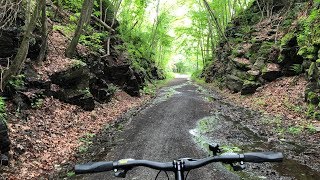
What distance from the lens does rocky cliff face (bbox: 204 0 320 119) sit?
13.0m

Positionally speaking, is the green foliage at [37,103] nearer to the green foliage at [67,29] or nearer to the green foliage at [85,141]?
the green foliage at [85,141]

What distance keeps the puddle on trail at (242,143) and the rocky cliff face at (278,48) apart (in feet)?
9.95

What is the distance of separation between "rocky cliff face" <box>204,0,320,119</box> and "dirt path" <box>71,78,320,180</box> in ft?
10.7

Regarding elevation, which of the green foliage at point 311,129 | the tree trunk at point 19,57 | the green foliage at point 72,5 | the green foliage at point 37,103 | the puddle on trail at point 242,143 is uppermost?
the green foliage at point 72,5

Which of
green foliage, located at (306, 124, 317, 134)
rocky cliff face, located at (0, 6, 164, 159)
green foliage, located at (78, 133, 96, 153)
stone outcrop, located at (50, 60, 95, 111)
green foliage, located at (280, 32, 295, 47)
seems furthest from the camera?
green foliage, located at (280, 32, 295, 47)

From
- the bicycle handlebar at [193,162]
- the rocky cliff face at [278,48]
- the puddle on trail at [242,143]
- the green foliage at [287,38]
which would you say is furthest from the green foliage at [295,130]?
the bicycle handlebar at [193,162]

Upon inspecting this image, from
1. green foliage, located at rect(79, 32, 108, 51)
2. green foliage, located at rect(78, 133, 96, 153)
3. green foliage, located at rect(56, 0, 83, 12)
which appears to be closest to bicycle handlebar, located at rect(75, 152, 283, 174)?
green foliage, located at rect(78, 133, 96, 153)

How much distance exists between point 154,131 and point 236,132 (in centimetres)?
287

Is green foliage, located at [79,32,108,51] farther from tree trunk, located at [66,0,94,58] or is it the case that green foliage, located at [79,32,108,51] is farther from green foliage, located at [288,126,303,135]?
green foliage, located at [288,126,303,135]

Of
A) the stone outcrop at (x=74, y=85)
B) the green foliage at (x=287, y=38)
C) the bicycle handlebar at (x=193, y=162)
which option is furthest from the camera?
the green foliage at (x=287, y=38)

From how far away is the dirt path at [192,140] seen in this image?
6.43m

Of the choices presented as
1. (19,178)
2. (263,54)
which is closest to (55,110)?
(19,178)

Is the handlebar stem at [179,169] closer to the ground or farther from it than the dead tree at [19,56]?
closer to the ground

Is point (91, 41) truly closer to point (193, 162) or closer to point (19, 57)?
point (19, 57)
